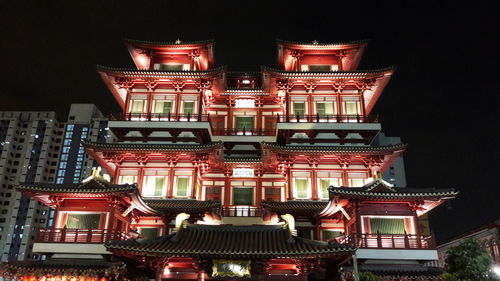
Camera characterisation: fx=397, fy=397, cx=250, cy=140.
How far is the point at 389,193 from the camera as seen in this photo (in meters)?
24.8

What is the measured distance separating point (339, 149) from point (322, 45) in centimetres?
1105

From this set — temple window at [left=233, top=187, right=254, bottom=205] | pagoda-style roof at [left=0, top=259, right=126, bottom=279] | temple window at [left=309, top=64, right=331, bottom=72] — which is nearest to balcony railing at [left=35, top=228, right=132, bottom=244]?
pagoda-style roof at [left=0, top=259, right=126, bottom=279]

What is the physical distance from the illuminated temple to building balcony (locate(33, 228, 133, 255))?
7 centimetres

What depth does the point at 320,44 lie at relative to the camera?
121 ft

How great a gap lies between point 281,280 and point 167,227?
12.6 meters

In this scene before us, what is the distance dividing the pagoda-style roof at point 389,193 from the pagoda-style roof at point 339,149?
632 cm

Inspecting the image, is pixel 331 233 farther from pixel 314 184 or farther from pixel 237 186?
pixel 237 186

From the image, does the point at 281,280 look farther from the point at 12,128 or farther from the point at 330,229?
the point at 12,128

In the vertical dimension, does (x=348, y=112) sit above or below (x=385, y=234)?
above

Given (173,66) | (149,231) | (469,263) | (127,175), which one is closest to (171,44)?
(173,66)

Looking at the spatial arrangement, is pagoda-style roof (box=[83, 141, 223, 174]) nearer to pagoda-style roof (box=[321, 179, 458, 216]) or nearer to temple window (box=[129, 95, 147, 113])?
temple window (box=[129, 95, 147, 113])

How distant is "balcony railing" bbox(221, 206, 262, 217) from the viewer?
31.2 metres

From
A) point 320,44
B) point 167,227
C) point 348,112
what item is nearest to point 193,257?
point 167,227

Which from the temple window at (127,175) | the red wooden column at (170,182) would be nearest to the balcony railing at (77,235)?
the red wooden column at (170,182)
